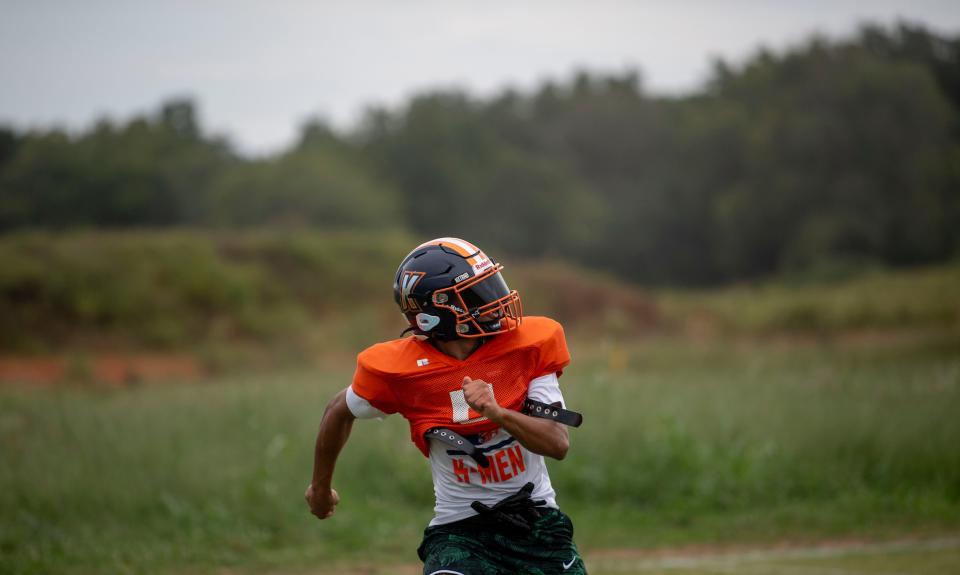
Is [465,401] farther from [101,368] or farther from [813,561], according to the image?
[101,368]

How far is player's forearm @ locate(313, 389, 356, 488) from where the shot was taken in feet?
17.4

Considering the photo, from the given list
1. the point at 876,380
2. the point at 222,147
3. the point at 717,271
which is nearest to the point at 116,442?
the point at 876,380

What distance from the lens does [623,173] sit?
80.7m

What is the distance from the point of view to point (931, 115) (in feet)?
177

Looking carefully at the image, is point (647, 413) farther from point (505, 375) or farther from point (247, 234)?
point (247, 234)

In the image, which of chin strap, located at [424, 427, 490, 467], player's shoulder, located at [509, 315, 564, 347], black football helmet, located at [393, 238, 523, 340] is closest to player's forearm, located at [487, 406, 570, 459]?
chin strap, located at [424, 427, 490, 467]

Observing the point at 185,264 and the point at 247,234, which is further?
the point at 247,234

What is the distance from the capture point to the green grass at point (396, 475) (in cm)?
1122

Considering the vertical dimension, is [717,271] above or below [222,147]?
below

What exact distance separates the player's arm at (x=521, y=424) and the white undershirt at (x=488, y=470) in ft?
0.71

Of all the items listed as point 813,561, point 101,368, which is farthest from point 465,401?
point 101,368

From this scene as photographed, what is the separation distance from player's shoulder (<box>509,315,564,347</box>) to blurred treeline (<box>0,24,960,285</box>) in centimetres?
4720

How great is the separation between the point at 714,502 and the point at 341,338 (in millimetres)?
25172

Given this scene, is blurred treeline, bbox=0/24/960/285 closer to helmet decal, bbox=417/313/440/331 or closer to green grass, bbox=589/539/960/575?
green grass, bbox=589/539/960/575
